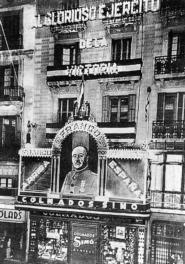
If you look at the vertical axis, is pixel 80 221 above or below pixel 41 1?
below

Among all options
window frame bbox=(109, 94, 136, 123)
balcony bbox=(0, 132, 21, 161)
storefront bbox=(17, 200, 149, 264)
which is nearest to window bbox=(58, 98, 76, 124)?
window frame bbox=(109, 94, 136, 123)

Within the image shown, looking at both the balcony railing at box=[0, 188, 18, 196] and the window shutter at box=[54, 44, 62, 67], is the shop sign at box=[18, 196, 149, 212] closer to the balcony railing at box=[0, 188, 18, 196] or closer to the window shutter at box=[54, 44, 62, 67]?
the balcony railing at box=[0, 188, 18, 196]

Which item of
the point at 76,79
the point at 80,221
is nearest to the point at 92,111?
the point at 76,79

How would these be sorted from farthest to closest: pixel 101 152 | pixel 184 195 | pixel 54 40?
pixel 54 40, pixel 101 152, pixel 184 195

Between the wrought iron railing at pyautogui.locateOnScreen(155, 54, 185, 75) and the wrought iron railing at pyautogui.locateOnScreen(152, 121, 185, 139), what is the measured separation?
3.83 ft

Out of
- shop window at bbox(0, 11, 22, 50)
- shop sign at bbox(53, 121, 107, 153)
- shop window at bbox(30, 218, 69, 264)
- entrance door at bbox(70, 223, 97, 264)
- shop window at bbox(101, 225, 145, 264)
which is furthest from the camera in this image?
shop window at bbox(0, 11, 22, 50)

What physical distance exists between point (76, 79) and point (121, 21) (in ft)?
5.84

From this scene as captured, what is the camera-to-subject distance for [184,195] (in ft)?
29.7

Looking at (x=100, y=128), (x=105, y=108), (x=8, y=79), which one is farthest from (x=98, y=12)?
(x=8, y=79)

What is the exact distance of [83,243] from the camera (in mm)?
9953

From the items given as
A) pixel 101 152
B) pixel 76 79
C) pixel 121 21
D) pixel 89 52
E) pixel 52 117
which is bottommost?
pixel 101 152

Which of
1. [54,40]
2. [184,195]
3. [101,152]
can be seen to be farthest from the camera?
[54,40]

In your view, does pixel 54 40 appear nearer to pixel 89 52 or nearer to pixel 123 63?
pixel 89 52

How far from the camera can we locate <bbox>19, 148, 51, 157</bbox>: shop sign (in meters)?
10.3
